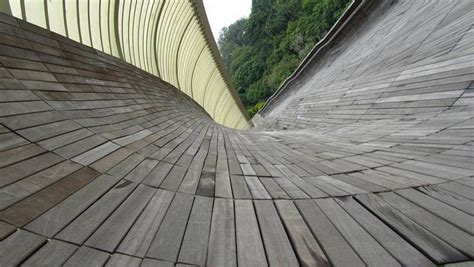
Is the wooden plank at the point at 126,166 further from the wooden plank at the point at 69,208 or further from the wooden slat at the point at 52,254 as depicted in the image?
the wooden slat at the point at 52,254

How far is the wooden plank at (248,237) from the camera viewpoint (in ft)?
3.82

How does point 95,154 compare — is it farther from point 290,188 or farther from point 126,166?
point 290,188

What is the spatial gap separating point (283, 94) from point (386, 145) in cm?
1184

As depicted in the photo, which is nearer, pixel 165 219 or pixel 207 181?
pixel 165 219

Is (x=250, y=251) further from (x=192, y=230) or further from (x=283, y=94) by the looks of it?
(x=283, y=94)

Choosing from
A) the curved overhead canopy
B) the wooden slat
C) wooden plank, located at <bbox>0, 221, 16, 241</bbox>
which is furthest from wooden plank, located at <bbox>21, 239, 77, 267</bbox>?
the curved overhead canopy

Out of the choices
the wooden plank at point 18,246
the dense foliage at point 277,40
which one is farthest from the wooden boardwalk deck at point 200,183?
the dense foliage at point 277,40

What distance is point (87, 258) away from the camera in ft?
3.39

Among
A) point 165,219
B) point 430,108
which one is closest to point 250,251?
point 165,219

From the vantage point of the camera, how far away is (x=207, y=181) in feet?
6.34

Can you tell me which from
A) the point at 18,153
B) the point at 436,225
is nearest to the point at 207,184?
the point at 18,153

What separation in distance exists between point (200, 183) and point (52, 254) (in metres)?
0.96

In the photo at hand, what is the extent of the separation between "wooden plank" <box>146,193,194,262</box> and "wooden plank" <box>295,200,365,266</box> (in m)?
0.61

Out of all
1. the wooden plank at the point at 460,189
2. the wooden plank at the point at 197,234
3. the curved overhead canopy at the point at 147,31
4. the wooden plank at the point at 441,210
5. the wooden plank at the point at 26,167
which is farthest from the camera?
the curved overhead canopy at the point at 147,31
